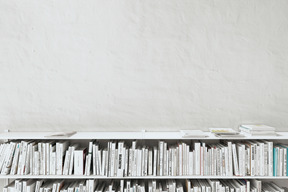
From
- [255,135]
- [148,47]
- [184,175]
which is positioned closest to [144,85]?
[148,47]

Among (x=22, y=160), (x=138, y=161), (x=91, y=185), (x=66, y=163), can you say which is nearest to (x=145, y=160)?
(x=138, y=161)

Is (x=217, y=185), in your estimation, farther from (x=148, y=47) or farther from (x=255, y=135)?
(x=148, y=47)

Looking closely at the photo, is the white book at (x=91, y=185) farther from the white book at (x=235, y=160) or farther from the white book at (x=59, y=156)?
the white book at (x=235, y=160)

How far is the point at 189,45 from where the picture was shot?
7.11 feet

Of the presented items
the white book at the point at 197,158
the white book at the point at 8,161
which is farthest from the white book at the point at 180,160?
the white book at the point at 8,161

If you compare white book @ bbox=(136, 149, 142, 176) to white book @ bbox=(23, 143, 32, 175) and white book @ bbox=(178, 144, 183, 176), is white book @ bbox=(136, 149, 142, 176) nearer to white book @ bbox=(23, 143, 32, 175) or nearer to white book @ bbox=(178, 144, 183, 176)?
white book @ bbox=(178, 144, 183, 176)

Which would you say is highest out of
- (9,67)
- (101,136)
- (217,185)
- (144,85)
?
A: (9,67)

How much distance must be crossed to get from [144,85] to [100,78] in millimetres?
452

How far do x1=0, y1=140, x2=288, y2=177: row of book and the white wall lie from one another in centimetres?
32

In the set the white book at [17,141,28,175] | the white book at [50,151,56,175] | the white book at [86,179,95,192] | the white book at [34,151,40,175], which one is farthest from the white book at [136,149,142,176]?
the white book at [17,141,28,175]

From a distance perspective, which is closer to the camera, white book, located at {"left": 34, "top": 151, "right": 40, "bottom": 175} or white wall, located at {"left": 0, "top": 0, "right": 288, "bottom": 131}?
white book, located at {"left": 34, "top": 151, "right": 40, "bottom": 175}

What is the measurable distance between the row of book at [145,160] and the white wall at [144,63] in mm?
323

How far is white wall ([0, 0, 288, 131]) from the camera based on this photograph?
2.16m

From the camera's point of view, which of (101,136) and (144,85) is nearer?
(101,136)
